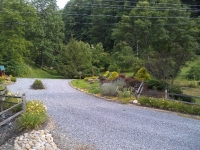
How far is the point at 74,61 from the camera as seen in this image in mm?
32281

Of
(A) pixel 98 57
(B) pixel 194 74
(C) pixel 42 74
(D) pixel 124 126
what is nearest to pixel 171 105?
(D) pixel 124 126

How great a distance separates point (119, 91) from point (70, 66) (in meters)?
18.5

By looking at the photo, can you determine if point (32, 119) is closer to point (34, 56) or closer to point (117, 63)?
point (117, 63)

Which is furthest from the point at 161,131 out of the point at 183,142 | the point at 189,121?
the point at 189,121

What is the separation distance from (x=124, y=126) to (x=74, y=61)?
24295mm

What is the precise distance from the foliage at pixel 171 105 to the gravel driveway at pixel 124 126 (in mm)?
451

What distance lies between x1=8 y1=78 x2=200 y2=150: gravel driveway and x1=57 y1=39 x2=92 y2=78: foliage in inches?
756

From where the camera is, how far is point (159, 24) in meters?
31.8

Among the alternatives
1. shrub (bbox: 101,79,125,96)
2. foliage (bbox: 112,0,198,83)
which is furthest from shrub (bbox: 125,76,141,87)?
foliage (bbox: 112,0,198,83)

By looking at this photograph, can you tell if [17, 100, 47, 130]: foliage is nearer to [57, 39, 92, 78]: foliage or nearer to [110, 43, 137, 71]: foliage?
[57, 39, 92, 78]: foliage

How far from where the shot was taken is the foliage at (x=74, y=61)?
31.5 meters

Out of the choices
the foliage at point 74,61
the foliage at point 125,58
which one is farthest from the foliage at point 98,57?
the foliage at point 125,58

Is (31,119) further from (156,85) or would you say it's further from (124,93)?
(156,85)

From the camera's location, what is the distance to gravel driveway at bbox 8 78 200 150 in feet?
22.6
